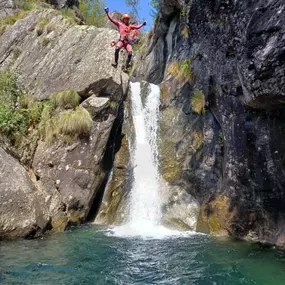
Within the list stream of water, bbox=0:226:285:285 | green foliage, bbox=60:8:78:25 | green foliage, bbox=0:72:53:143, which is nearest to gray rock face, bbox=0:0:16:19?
green foliage, bbox=60:8:78:25

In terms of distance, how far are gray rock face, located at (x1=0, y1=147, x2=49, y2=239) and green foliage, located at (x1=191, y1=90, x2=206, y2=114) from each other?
5.57m

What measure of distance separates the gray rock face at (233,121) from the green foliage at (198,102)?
210mm

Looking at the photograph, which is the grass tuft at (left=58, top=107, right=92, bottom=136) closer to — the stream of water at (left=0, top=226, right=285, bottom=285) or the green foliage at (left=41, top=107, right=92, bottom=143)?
the green foliage at (left=41, top=107, right=92, bottom=143)

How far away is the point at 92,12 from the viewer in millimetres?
30312

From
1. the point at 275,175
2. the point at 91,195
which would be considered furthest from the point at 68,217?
the point at 275,175

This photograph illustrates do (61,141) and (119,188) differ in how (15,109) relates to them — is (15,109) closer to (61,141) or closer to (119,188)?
(61,141)

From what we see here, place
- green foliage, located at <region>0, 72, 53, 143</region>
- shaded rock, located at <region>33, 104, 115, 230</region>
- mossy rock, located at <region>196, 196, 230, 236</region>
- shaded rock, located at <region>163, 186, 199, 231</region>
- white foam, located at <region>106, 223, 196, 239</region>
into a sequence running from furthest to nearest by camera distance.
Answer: green foliage, located at <region>0, 72, 53, 143</region> < shaded rock, located at <region>33, 104, 115, 230</region> < shaded rock, located at <region>163, 186, 199, 231</region> < mossy rock, located at <region>196, 196, 230, 236</region> < white foam, located at <region>106, 223, 196, 239</region>

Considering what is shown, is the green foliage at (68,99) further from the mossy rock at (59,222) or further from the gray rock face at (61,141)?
the mossy rock at (59,222)

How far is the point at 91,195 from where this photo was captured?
11.3 meters

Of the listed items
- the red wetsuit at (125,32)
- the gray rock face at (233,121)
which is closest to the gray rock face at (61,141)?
the red wetsuit at (125,32)

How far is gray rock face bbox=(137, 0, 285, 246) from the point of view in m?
6.85

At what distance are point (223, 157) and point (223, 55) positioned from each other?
9.93ft

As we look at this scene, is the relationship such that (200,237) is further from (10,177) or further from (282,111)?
(10,177)

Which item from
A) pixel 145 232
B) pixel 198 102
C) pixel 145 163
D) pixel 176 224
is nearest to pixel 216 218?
pixel 176 224
